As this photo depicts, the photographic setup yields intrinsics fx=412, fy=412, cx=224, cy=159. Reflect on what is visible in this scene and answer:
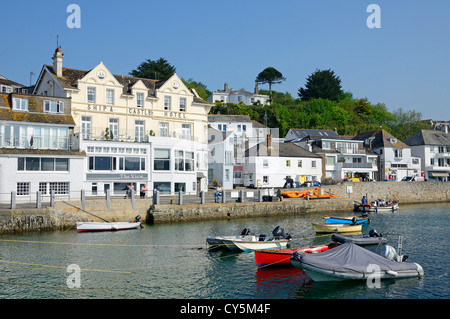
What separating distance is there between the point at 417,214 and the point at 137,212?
3634 cm

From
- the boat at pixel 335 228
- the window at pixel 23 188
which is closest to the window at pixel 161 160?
the window at pixel 23 188

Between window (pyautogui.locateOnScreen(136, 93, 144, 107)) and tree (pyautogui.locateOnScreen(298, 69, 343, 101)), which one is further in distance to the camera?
tree (pyautogui.locateOnScreen(298, 69, 343, 101))

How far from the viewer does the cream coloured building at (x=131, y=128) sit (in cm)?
4703

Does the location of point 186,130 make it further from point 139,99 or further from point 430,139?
point 430,139

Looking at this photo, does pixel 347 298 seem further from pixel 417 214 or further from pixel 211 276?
pixel 417 214

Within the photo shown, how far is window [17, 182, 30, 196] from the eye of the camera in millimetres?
40844

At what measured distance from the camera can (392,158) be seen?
84938mm

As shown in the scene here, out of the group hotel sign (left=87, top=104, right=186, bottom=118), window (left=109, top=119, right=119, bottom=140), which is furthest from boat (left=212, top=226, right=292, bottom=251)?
hotel sign (left=87, top=104, right=186, bottom=118)

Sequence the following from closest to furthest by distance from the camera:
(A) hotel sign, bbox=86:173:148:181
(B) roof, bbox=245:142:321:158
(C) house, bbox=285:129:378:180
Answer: (A) hotel sign, bbox=86:173:148:181 → (B) roof, bbox=245:142:321:158 → (C) house, bbox=285:129:378:180

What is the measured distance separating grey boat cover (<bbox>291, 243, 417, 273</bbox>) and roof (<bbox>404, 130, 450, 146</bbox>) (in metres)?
75.3

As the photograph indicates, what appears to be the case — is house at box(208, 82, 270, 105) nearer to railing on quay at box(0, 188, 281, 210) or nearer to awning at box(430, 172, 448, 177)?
awning at box(430, 172, 448, 177)

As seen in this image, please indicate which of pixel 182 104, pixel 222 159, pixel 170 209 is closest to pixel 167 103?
pixel 182 104

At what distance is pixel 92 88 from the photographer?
5041cm
